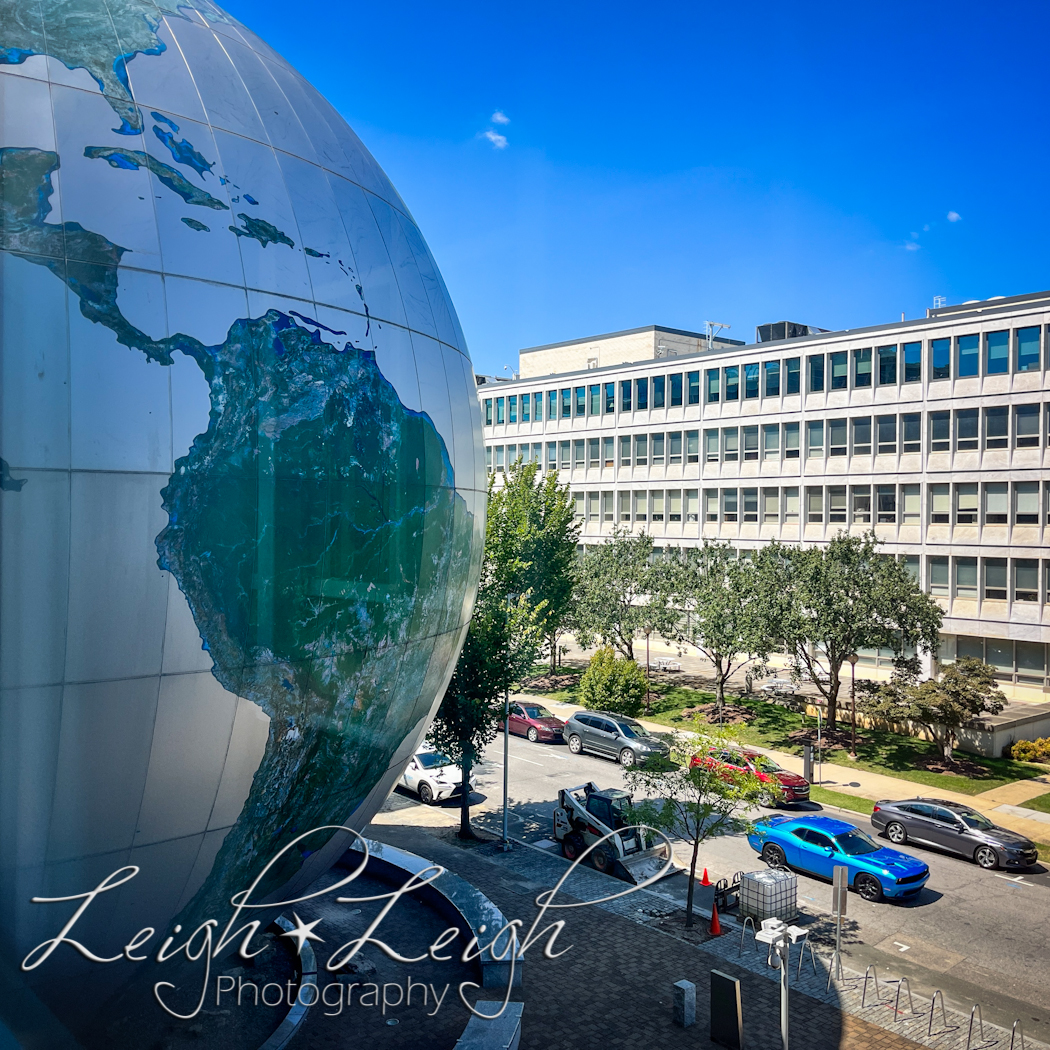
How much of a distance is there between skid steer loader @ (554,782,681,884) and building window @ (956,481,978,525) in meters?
29.9

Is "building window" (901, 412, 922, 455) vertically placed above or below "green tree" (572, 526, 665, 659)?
above

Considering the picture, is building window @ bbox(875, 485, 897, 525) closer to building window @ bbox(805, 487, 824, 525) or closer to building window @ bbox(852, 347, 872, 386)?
building window @ bbox(805, 487, 824, 525)

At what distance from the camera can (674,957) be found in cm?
1662

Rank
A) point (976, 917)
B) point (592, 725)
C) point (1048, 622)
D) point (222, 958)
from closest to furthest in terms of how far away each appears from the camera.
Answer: point (222, 958) < point (976, 917) < point (592, 725) < point (1048, 622)

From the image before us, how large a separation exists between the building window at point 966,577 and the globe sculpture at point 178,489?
137 feet

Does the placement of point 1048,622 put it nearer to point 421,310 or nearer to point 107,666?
point 421,310

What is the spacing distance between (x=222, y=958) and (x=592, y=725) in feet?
79.3

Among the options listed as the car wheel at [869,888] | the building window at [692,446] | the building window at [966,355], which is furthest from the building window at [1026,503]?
the car wheel at [869,888]

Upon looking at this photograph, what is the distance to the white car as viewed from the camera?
26.4m

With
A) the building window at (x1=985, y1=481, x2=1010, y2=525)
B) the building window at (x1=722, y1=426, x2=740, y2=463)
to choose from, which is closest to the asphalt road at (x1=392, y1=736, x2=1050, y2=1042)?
the building window at (x1=985, y1=481, x2=1010, y2=525)

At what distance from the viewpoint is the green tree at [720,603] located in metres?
34.8

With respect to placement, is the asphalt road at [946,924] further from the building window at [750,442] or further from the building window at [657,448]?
the building window at [657,448]

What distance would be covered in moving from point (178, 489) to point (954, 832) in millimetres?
22594

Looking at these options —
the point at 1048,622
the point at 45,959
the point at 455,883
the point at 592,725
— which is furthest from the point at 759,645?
the point at 45,959
